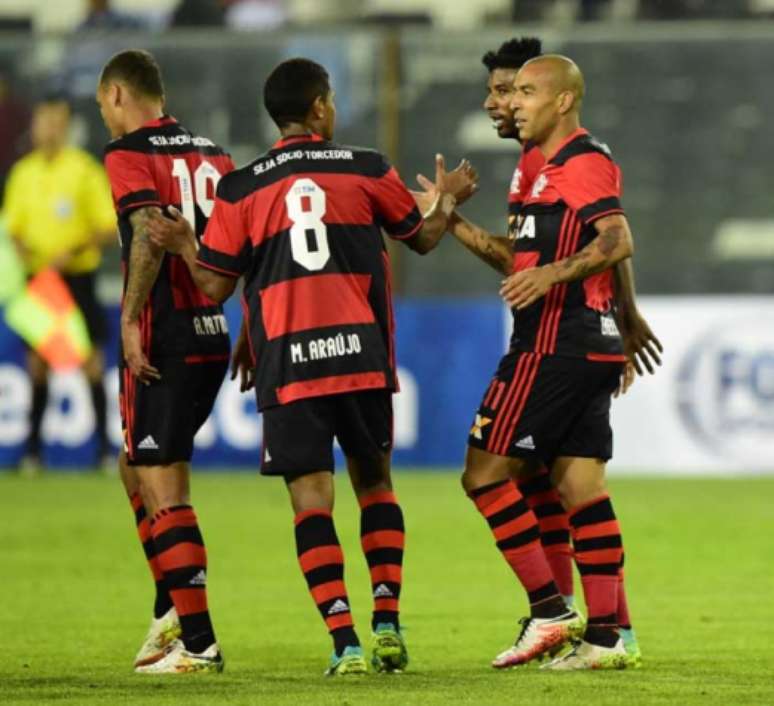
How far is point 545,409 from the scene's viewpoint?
7.13 metres

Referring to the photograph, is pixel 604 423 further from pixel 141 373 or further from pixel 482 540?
pixel 482 540

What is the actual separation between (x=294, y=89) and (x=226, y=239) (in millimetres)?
538

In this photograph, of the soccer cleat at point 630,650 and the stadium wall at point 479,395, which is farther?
the stadium wall at point 479,395

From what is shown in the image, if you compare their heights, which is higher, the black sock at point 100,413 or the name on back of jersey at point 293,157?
the name on back of jersey at point 293,157

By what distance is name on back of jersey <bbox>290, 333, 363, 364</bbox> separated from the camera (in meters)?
6.97

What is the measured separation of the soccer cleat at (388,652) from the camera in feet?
22.8

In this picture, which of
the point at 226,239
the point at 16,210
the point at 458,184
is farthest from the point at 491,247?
the point at 16,210

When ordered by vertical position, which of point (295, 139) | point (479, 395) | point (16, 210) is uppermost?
point (295, 139)

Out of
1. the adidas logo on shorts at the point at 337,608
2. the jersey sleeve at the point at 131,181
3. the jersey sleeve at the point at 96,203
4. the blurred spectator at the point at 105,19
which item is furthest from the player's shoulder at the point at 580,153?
the blurred spectator at the point at 105,19

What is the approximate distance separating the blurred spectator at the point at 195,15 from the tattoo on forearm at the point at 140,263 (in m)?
10.6

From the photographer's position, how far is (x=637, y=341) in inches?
301

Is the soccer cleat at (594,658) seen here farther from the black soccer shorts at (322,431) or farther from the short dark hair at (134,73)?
the short dark hair at (134,73)

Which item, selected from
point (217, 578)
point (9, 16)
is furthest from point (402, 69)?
point (217, 578)

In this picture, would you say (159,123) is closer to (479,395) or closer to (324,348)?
(324,348)
